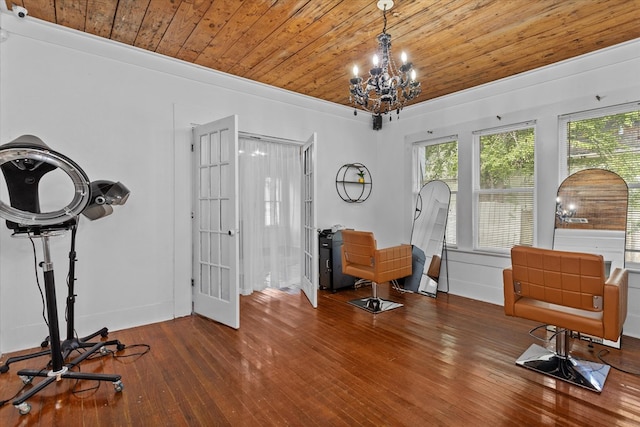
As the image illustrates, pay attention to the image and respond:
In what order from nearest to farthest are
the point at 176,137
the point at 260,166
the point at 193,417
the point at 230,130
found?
the point at 193,417 < the point at 230,130 < the point at 176,137 < the point at 260,166

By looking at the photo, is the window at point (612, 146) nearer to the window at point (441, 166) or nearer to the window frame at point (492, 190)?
the window frame at point (492, 190)

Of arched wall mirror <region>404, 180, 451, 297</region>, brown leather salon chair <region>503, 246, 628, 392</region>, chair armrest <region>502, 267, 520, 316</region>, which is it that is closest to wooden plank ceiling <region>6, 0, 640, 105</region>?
arched wall mirror <region>404, 180, 451, 297</region>

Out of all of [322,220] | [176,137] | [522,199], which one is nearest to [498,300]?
[522,199]

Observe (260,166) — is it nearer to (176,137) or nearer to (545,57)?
(176,137)

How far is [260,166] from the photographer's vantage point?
4570mm

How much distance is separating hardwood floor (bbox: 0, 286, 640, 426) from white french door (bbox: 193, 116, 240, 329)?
28 centimetres

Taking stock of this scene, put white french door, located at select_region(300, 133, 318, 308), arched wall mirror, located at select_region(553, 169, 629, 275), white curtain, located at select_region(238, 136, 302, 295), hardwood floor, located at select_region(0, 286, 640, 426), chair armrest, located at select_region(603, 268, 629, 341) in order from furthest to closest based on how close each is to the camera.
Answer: white curtain, located at select_region(238, 136, 302, 295) → white french door, located at select_region(300, 133, 318, 308) → arched wall mirror, located at select_region(553, 169, 629, 275) → chair armrest, located at select_region(603, 268, 629, 341) → hardwood floor, located at select_region(0, 286, 640, 426)

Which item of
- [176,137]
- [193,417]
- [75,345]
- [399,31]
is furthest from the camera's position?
[176,137]

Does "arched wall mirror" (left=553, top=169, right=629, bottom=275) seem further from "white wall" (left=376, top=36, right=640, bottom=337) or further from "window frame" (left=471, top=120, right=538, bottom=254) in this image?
"window frame" (left=471, top=120, right=538, bottom=254)

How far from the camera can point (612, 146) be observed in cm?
330

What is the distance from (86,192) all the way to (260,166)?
2.60m

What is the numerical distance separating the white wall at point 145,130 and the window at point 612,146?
0.13m

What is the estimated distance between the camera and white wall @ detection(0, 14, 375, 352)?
2762 millimetres

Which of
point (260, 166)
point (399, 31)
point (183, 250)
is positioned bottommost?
point (183, 250)
